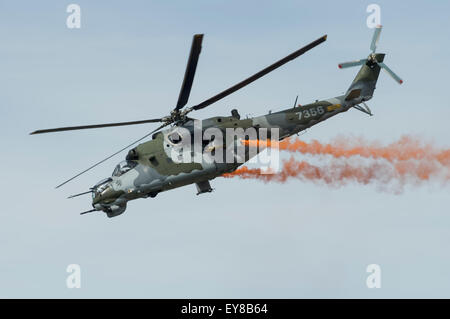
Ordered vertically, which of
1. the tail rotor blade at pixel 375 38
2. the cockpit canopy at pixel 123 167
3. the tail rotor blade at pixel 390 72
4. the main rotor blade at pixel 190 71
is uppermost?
the tail rotor blade at pixel 375 38

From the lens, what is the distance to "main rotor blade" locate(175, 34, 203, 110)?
35938 mm

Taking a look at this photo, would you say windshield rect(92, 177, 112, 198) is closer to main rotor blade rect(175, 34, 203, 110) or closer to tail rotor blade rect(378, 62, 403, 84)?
main rotor blade rect(175, 34, 203, 110)

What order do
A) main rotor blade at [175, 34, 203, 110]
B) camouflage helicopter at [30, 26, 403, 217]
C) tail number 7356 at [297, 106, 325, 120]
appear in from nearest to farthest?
main rotor blade at [175, 34, 203, 110] → camouflage helicopter at [30, 26, 403, 217] → tail number 7356 at [297, 106, 325, 120]

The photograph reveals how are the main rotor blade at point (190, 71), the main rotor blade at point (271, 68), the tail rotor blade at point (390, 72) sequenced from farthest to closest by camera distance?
the tail rotor blade at point (390, 72) → the main rotor blade at point (271, 68) → the main rotor blade at point (190, 71)

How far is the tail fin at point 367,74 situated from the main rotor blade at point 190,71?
1134cm

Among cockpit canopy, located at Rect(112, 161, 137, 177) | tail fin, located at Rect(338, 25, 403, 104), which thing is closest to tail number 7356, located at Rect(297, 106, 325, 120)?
tail fin, located at Rect(338, 25, 403, 104)

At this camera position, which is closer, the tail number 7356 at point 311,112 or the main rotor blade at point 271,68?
the main rotor blade at point 271,68

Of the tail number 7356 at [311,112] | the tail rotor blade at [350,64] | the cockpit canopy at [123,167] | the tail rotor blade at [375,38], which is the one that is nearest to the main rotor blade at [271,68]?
the cockpit canopy at [123,167]

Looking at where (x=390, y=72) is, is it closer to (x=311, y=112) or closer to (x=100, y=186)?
(x=311, y=112)

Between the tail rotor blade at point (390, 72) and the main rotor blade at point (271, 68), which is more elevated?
the tail rotor blade at point (390, 72)

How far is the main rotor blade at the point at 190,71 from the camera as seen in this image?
3594 centimetres

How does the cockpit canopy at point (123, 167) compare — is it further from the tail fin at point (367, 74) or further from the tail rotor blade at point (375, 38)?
the tail rotor blade at point (375, 38)

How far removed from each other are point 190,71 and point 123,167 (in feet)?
23.0

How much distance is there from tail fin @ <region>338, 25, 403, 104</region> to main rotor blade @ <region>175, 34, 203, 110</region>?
11340 millimetres
